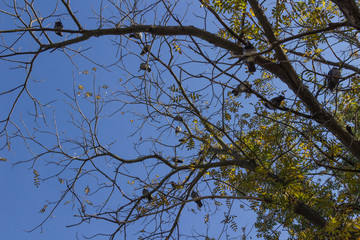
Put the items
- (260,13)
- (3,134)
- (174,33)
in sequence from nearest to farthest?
(260,13) < (174,33) < (3,134)

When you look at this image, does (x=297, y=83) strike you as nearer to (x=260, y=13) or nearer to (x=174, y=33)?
(x=260, y=13)

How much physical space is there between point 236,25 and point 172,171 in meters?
2.17

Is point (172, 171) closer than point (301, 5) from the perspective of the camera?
No

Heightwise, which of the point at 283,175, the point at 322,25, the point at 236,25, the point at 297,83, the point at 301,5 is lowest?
the point at 283,175

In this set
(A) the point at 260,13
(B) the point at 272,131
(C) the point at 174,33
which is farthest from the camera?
(B) the point at 272,131

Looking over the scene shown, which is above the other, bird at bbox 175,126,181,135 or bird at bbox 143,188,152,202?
bird at bbox 175,126,181,135

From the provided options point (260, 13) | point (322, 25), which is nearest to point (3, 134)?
point (260, 13)

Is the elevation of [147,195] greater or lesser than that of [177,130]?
lesser

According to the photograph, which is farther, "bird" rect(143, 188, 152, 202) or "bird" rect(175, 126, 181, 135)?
"bird" rect(175, 126, 181, 135)

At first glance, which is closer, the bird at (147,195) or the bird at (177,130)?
the bird at (147,195)

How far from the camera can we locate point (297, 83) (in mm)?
2992

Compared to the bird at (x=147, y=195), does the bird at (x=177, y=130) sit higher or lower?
higher

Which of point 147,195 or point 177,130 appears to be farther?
point 177,130

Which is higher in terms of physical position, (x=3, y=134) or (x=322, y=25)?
(x=3, y=134)
